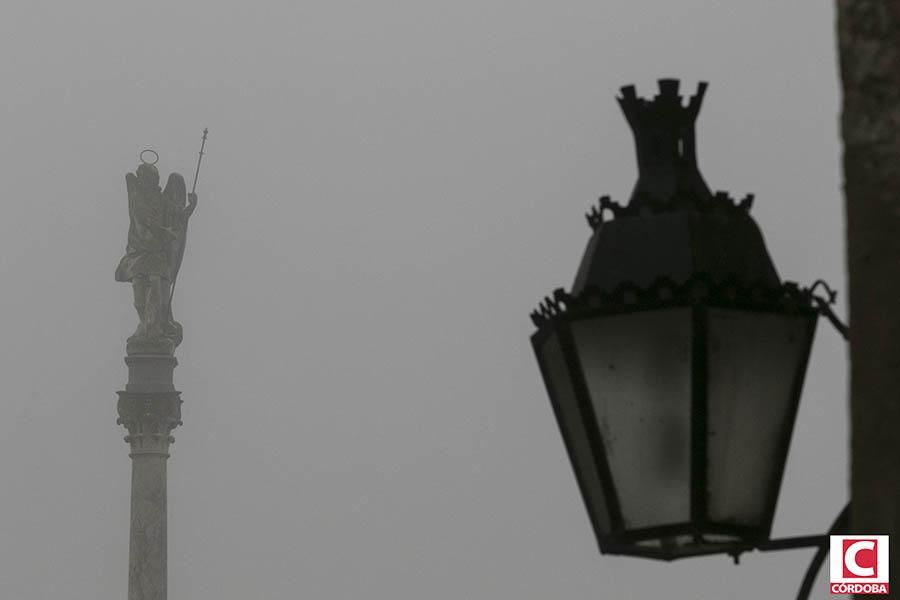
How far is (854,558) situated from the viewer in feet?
11.3

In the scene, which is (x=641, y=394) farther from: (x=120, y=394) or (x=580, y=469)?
(x=120, y=394)

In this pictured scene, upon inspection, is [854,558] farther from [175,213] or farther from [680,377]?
[175,213]

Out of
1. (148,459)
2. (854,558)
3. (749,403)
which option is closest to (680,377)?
(749,403)

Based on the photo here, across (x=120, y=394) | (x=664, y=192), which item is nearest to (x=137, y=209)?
(x=120, y=394)

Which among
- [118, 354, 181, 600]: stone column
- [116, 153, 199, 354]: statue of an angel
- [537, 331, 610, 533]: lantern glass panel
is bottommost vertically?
[537, 331, 610, 533]: lantern glass panel

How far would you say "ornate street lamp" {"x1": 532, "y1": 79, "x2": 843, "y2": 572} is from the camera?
12.1 ft

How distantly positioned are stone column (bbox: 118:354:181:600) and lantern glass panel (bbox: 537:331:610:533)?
74.3ft

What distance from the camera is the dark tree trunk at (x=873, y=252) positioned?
10.2 ft

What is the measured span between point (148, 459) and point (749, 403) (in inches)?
915

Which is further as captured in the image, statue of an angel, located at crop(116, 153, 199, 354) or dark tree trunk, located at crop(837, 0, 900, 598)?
statue of an angel, located at crop(116, 153, 199, 354)

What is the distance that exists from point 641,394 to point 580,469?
20 centimetres

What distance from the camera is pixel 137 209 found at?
27859mm

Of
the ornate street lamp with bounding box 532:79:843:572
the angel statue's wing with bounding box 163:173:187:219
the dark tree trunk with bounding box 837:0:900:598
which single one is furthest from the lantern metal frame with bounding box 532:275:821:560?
the angel statue's wing with bounding box 163:173:187:219

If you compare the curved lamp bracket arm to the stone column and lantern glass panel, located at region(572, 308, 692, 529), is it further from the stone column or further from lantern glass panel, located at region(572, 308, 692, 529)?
the stone column
